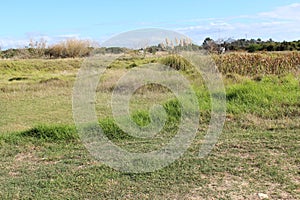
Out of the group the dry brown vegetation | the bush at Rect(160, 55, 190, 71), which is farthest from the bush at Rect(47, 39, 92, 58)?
the dry brown vegetation

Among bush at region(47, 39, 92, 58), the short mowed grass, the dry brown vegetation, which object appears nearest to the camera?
the short mowed grass

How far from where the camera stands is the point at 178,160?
3.12m

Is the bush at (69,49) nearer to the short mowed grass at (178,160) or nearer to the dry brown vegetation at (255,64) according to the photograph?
the dry brown vegetation at (255,64)

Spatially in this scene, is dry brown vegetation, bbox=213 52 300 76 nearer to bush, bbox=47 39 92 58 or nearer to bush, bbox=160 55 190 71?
bush, bbox=160 55 190 71

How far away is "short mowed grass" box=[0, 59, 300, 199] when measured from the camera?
8.25 ft

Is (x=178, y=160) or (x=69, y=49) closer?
(x=178, y=160)

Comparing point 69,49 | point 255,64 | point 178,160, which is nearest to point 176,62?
point 255,64

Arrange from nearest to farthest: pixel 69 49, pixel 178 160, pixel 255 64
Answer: pixel 178 160, pixel 255 64, pixel 69 49

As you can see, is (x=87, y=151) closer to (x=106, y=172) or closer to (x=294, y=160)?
(x=106, y=172)

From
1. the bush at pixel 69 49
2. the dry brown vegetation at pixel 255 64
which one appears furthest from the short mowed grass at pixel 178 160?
the bush at pixel 69 49

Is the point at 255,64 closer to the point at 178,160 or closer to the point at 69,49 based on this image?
the point at 178,160

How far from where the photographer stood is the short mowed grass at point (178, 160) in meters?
2.52

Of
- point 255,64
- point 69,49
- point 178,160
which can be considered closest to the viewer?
point 178,160

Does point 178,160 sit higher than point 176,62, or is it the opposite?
point 176,62
